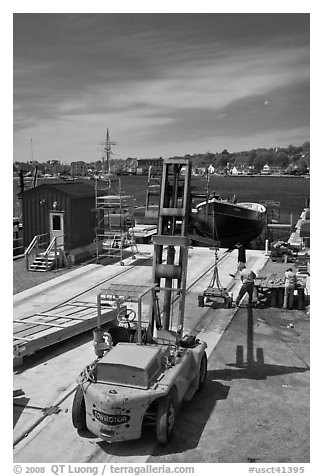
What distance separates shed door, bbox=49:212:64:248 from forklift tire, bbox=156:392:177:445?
53.6 ft

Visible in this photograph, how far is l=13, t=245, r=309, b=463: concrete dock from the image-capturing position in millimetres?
8109

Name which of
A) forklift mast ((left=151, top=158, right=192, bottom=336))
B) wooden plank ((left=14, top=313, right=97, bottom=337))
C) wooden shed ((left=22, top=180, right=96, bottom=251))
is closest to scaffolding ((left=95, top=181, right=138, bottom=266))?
wooden shed ((left=22, top=180, right=96, bottom=251))

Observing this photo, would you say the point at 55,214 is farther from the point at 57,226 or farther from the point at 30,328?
the point at 30,328

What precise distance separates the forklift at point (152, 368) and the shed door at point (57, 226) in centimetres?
1346

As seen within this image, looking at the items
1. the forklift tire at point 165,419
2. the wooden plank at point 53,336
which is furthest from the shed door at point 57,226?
the forklift tire at point 165,419

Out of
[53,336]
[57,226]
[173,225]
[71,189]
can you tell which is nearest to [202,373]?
[173,225]

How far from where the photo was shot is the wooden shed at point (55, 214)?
23609 mm

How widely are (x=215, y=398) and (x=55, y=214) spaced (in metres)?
15.9

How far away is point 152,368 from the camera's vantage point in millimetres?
8594

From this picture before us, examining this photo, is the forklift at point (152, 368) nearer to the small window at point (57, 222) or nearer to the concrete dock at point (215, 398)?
the concrete dock at point (215, 398)

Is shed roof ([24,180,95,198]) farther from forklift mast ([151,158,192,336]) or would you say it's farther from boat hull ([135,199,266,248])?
forklift mast ([151,158,192,336])

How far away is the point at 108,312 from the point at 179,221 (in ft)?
15.9
